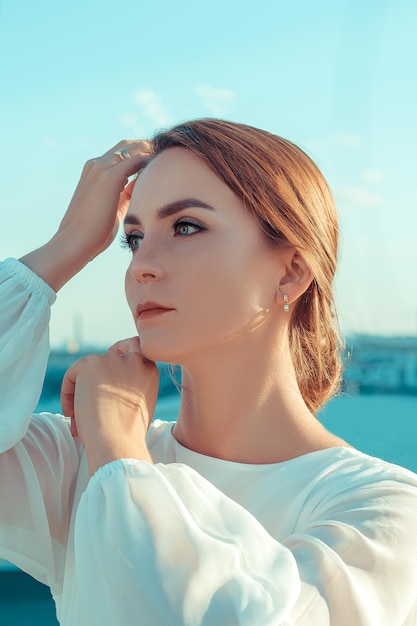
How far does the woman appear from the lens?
103cm

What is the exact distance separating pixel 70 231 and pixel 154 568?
0.68 m

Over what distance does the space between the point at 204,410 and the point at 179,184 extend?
38 centimetres

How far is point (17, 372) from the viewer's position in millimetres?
1372

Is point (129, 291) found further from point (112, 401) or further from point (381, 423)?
point (381, 423)

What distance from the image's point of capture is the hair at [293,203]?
1.35 m

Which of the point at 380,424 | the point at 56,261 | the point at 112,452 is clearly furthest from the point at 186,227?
the point at 380,424

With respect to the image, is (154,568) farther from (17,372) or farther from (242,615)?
(17,372)

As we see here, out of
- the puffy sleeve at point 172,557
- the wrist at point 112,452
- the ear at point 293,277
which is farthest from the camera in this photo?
the ear at point 293,277

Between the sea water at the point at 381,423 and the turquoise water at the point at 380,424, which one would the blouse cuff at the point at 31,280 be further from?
the sea water at the point at 381,423

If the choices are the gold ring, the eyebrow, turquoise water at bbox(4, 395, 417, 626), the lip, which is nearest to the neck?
the lip

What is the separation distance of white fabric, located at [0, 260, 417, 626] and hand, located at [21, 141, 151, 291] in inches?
3.4

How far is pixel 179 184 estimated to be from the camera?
1.35m

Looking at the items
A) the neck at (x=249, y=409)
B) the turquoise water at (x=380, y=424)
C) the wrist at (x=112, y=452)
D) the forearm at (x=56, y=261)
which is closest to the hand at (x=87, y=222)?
the forearm at (x=56, y=261)

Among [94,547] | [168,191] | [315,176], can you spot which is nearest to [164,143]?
[168,191]
